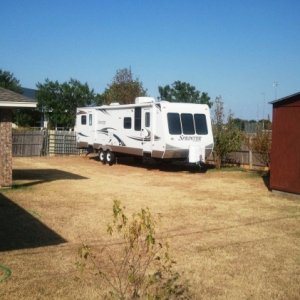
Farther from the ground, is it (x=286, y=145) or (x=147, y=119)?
(x=147, y=119)

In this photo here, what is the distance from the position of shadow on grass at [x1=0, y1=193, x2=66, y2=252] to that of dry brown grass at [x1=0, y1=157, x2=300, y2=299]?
0.05 ft

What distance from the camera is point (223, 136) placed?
64.8 feet

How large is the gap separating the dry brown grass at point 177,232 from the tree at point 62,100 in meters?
→ 37.5

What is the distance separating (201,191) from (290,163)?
276cm

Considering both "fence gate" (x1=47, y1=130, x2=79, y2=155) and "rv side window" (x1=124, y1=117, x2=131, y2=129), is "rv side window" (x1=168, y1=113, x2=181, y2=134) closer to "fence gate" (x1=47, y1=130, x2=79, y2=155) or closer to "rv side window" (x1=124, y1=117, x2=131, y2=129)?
"rv side window" (x1=124, y1=117, x2=131, y2=129)

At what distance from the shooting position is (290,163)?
40.2 ft

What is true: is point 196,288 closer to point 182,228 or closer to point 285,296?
point 285,296

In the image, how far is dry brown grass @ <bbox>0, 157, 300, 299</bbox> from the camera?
5.57m

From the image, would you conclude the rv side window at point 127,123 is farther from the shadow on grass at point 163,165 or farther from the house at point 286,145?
the house at point 286,145

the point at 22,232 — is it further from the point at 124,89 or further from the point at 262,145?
the point at 124,89

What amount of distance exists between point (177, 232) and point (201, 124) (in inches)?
421

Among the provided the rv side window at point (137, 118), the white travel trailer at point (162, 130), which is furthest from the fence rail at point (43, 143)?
the rv side window at point (137, 118)

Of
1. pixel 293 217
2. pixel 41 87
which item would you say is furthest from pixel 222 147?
pixel 41 87

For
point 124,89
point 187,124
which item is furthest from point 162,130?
point 124,89
